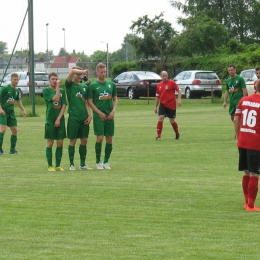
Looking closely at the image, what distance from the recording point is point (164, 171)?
1345 centimetres

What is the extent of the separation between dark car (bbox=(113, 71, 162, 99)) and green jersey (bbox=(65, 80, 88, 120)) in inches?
1109

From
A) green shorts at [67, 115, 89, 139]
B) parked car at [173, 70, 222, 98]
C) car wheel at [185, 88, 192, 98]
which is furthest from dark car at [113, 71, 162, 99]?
green shorts at [67, 115, 89, 139]

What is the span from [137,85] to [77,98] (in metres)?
29.2

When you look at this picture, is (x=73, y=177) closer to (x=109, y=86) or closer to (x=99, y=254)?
(x=109, y=86)

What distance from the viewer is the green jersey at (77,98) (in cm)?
1342

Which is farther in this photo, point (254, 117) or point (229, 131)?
point (229, 131)

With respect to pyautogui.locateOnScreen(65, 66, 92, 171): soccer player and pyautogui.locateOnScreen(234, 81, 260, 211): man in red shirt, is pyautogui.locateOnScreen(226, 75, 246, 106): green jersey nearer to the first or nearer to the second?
pyautogui.locateOnScreen(65, 66, 92, 171): soccer player

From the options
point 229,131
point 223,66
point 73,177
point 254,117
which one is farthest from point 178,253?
point 223,66

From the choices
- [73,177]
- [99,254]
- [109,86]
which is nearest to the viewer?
[99,254]

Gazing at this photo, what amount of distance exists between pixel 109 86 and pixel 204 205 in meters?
4.51

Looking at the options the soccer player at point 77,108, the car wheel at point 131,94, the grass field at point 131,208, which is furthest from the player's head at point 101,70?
the car wheel at point 131,94

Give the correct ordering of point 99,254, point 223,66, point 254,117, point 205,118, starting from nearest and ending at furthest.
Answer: point 99,254 < point 254,117 < point 205,118 < point 223,66

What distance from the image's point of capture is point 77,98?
1345 cm

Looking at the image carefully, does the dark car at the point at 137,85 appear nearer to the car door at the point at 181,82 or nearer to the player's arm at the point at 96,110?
the car door at the point at 181,82
